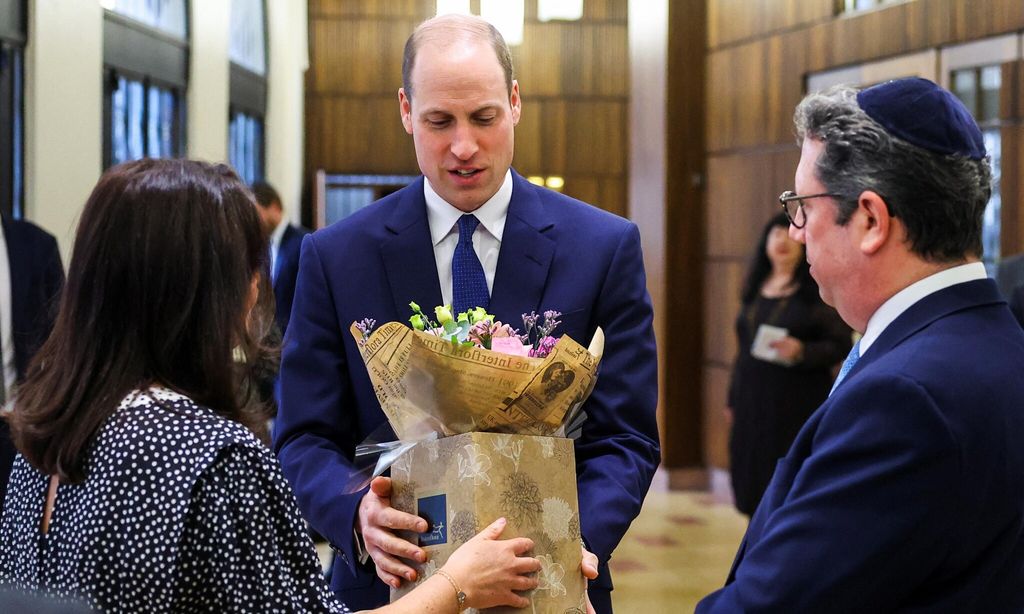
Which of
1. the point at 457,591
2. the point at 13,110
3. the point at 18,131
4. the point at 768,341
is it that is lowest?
the point at 457,591

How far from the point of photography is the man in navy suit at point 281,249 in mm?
5723

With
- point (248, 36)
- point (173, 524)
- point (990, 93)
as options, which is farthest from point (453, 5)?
point (173, 524)

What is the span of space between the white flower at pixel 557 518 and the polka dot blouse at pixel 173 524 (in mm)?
352

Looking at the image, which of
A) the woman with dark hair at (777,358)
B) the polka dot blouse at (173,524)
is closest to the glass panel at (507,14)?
the woman with dark hair at (777,358)

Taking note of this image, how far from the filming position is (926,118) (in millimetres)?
1546

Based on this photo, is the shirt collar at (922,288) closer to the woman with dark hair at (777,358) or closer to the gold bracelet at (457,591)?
the gold bracelet at (457,591)

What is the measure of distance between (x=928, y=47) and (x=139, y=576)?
598 cm

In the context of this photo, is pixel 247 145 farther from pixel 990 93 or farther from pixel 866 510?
pixel 866 510

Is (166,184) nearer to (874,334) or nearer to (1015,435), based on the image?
(874,334)

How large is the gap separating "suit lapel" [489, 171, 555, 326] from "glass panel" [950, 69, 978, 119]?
182 inches

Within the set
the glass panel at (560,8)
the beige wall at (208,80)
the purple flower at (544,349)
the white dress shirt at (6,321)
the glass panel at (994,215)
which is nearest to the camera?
the purple flower at (544,349)

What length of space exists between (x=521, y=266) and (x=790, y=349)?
363cm

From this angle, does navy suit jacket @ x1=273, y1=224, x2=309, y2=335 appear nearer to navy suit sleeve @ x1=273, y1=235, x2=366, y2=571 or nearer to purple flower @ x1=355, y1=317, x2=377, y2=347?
navy suit sleeve @ x1=273, y1=235, x2=366, y2=571

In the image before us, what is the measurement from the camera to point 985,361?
1.48m
